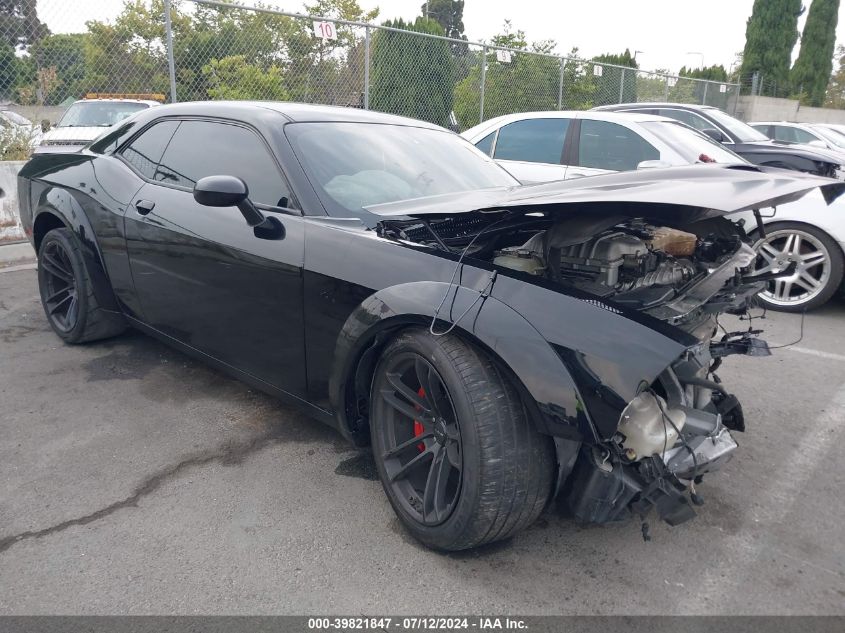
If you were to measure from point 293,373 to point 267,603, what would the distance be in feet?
3.30

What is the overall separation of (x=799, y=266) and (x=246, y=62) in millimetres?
7542

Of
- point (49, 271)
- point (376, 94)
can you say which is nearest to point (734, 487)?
point (49, 271)

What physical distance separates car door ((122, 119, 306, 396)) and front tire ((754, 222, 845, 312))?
12.9 feet

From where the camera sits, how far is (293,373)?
2.81 metres

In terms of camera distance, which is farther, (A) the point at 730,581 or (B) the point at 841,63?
(B) the point at 841,63

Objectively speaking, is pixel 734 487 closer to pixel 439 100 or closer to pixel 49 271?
pixel 49 271

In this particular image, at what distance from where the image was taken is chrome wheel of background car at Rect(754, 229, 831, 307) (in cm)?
520

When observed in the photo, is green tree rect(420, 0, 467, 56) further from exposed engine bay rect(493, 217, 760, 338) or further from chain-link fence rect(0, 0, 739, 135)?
exposed engine bay rect(493, 217, 760, 338)

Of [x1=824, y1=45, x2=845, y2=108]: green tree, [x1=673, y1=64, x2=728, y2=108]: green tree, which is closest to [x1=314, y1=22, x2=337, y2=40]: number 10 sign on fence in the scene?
[x1=673, y1=64, x2=728, y2=108]: green tree

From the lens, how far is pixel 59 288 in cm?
434

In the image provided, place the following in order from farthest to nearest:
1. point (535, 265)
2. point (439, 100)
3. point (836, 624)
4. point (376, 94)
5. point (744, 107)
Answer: point (744, 107), point (439, 100), point (376, 94), point (535, 265), point (836, 624)

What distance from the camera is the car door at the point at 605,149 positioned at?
635 centimetres

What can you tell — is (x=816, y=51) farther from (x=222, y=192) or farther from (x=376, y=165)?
(x=222, y=192)

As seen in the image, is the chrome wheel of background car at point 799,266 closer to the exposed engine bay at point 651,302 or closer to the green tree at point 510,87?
the exposed engine bay at point 651,302
